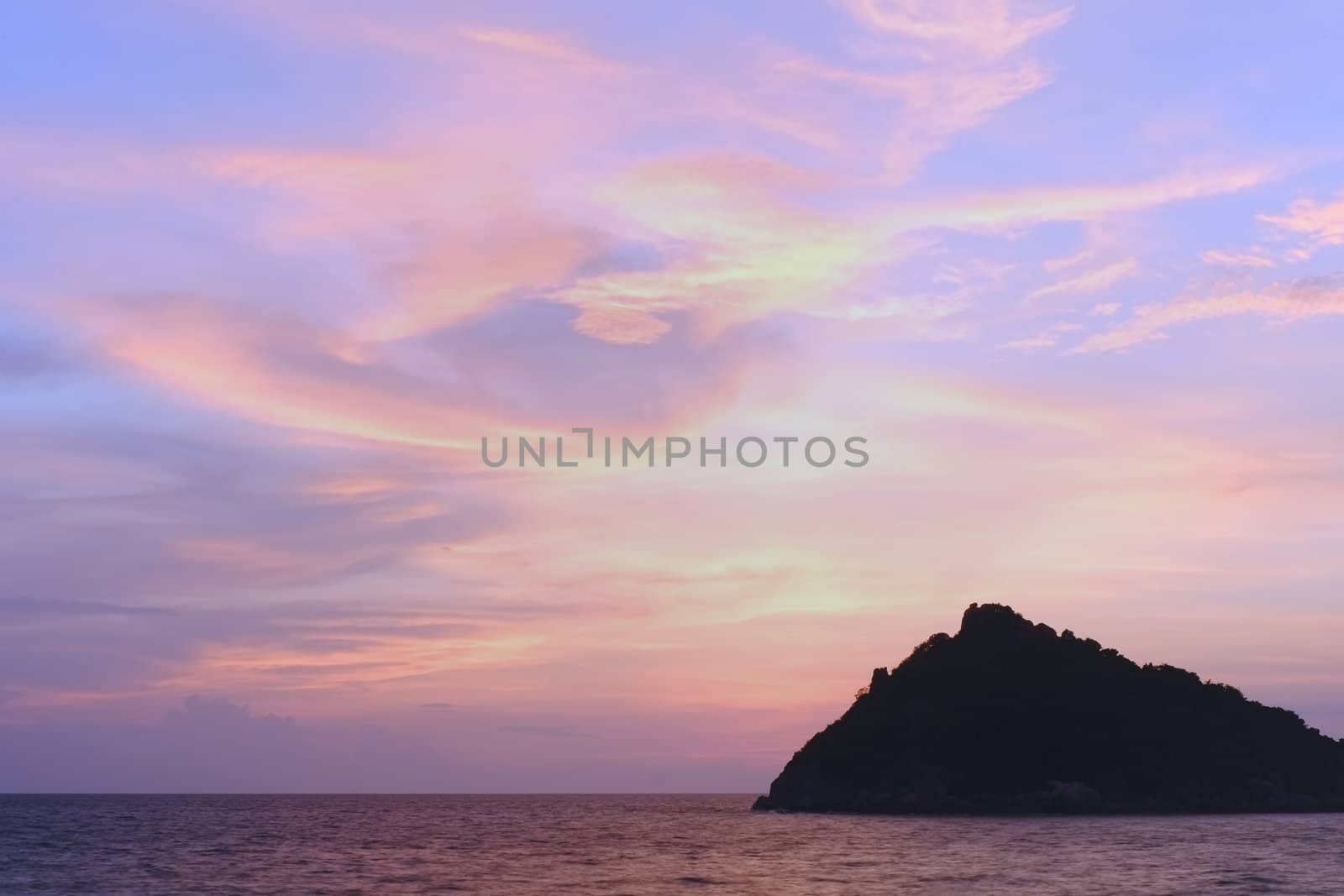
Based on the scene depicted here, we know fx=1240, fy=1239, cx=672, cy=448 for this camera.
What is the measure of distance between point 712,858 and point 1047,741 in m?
87.9

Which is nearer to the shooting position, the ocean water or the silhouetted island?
the ocean water

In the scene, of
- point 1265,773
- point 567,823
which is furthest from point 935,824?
point 1265,773

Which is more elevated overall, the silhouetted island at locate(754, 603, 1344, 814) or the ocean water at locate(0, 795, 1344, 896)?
the silhouetted island at locate(754, 603, 1344, 814)

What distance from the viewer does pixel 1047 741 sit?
16162cm

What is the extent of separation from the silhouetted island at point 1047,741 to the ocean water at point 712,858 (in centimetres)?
1606

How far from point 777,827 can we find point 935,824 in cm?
1671

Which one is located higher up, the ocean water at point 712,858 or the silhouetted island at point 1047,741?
the silhouetted island at point 1047,741

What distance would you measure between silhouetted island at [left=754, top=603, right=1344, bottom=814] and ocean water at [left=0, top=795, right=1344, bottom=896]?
52.7ft

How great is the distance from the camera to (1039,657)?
17300cm

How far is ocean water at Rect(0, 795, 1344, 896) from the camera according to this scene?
213 feet

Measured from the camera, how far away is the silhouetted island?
158 m

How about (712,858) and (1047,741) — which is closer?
(712,858)

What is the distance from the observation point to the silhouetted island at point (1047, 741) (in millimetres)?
157750

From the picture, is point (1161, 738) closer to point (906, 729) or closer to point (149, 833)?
point (906, 729)
